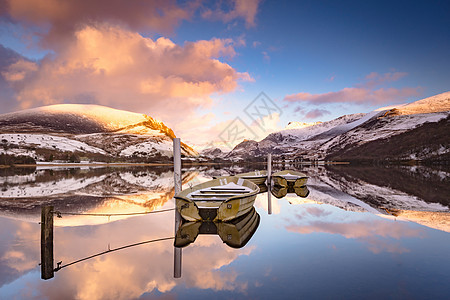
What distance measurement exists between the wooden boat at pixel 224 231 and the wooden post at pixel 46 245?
457cm

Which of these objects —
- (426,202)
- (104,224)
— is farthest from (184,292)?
(426,202)

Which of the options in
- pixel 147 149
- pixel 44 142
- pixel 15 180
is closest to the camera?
pixel 15 180

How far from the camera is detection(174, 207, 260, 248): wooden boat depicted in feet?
38.3

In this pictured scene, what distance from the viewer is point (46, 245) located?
28.2 feet

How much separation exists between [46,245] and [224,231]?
282 inches

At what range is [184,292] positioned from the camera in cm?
754

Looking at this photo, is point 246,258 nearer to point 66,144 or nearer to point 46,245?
point 46,245

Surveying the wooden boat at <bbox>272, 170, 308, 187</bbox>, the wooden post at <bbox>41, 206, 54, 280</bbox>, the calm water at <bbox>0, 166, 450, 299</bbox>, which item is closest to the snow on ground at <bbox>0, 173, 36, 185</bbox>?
the calm water at <bbox>0, 166, 450, 299</bbox>

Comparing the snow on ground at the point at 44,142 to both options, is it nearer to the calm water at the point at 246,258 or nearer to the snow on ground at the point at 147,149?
the snow on ground at the point at 147,149

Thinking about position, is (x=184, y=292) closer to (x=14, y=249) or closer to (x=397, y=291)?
(x=397, y=291)

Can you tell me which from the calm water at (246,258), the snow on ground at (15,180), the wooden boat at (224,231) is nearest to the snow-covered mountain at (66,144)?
the snow on ground at (15,180)

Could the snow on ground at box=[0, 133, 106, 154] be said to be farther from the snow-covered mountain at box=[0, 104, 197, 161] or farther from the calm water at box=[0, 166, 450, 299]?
the calm water at box=[0, 166, 450, 299]

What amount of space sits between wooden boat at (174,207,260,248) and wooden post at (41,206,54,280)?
457 cm

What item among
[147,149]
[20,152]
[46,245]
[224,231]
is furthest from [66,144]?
[46,245]
